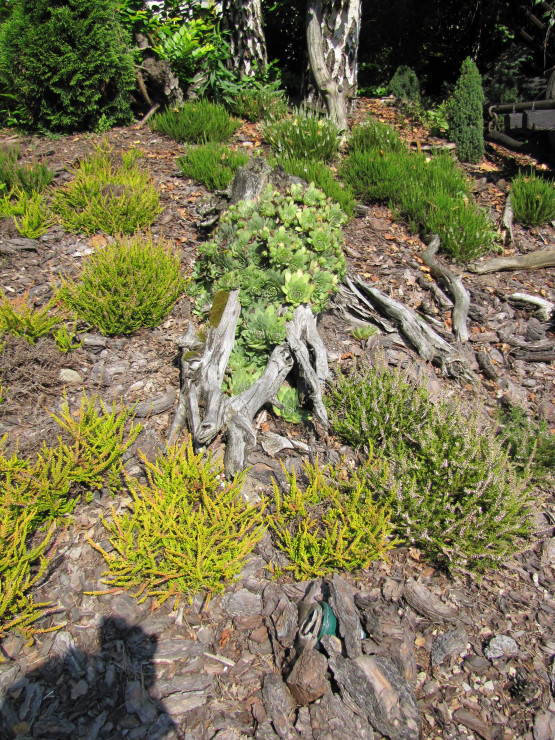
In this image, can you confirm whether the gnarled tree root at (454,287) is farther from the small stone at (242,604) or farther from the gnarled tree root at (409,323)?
the small stone at (242,604)

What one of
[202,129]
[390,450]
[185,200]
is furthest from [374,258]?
[202,129]

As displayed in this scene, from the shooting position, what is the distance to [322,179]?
16.7 ft

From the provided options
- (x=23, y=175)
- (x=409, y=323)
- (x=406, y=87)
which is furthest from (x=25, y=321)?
(x=406, y=87)

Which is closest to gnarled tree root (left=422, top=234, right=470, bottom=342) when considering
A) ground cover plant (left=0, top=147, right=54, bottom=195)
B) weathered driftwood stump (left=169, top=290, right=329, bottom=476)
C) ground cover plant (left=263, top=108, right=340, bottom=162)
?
weathered driftwood stump (left=169, top=290, right=329, bottom=476)

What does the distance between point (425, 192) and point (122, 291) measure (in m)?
3.53

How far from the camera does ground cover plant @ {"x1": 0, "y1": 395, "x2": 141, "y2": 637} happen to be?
2268mm

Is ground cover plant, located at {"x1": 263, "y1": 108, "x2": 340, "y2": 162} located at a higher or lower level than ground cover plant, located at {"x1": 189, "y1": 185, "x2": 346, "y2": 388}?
higher

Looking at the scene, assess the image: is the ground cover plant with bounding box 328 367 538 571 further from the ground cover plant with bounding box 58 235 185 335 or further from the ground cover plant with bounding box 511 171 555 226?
the ground cover plant with bounding box 511 171 555 226

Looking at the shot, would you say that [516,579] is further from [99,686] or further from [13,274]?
[13,274]

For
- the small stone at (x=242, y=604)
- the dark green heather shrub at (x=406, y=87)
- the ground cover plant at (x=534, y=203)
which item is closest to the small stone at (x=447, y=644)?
the small stone at (x=242, y=604)

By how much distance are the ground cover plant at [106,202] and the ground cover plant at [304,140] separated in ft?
5.64

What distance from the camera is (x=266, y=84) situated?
7.58m

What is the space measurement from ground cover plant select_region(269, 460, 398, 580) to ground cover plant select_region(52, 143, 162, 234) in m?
3.18

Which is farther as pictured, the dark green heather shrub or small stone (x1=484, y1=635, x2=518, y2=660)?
the dark green heather shrub
